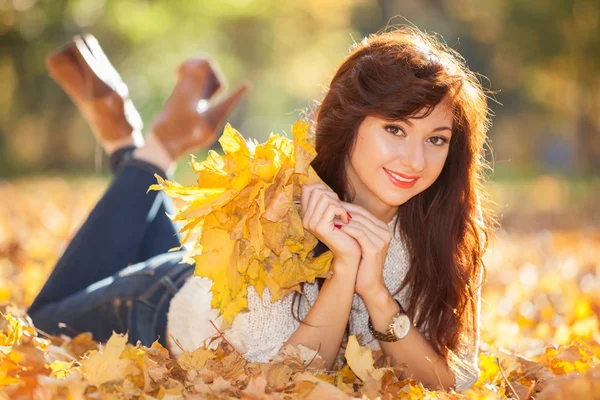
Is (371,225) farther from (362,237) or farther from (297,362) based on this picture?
(297,362)

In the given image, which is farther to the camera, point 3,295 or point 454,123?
point 3,295

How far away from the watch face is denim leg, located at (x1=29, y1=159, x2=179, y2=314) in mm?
1435

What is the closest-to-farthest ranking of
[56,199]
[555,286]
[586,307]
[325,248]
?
[325,248], [586,307], [555,286], [56,199]

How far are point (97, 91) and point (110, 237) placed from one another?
108 centimetres

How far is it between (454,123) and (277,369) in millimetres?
1042

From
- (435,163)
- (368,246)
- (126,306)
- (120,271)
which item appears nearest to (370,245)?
(368,246)

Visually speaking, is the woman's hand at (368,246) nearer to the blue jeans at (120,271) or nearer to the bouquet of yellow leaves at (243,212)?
the bouquet of yellow leaves at (243,212)

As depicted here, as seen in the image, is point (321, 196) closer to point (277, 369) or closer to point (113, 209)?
point (277, 369)

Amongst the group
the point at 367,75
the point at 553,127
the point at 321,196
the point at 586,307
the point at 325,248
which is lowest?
the point at 553,127

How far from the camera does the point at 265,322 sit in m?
2.30

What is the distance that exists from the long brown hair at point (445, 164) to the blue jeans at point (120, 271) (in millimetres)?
791

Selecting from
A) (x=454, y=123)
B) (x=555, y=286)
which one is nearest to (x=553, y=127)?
(x=555, y=286)

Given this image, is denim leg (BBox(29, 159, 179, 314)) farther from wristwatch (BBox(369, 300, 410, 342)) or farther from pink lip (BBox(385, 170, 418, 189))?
wristwatch (BBox(369, 300, 410, 342))

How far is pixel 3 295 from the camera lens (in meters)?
3.53
